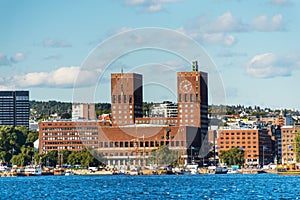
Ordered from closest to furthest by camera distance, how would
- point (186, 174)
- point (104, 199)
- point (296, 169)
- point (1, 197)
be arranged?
point (104, 199) < point (1, 197) < point (296, 169) < point (186, 174)

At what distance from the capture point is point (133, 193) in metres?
101

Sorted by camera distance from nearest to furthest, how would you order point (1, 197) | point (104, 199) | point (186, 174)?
point (104, 199), point (1, 197), point (186, 174)

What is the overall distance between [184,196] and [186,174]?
341 ft

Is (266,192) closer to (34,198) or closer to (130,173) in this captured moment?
(34,198)

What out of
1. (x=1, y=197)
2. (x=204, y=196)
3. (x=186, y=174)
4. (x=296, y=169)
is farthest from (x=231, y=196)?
(x=186, y=174)

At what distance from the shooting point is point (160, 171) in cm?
19875

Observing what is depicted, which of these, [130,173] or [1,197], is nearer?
[1,197]

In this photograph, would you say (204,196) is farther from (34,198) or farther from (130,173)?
(130,173)

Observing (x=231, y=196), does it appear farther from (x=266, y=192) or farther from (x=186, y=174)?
(x=186, y=174)

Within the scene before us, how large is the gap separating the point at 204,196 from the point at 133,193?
33.6 ft

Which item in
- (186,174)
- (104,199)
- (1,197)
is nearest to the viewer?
(104,199)

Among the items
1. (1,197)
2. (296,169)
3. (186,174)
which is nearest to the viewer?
(1,197)

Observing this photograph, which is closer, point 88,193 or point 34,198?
point 34,198

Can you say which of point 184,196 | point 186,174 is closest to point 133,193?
point 184,196
